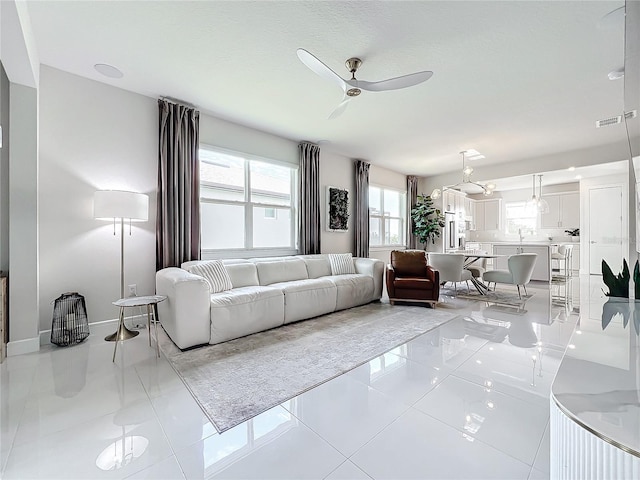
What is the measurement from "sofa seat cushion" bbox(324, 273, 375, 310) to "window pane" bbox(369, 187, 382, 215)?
8.30 ft

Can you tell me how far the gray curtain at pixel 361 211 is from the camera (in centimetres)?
593

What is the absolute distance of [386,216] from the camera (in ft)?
22.8

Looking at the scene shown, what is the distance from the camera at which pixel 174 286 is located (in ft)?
8.47

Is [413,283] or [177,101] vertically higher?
[177,101]

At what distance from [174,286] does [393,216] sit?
5.70 metres

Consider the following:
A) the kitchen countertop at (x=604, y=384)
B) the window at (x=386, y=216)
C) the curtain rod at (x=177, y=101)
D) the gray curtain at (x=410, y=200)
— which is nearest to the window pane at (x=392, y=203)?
the window at (x=386, y=216)

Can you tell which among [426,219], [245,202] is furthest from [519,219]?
[245,202]

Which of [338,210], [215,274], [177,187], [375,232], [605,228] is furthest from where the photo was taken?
[605,228]

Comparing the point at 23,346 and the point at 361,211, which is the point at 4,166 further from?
the point at 361,211

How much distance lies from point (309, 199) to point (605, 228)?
767 cm

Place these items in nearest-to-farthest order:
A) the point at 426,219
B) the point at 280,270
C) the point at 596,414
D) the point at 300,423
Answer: the point at 596,414
the point at 300,423
the point at 280,270
the point at 426,219

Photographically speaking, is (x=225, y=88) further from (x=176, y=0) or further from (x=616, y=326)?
(x=616, y=326)

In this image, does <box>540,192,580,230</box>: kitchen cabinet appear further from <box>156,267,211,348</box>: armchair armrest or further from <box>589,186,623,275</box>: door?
<box>156,267,211,348</box>: armchair armrest

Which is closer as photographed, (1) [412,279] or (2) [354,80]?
(2) [354,80]
